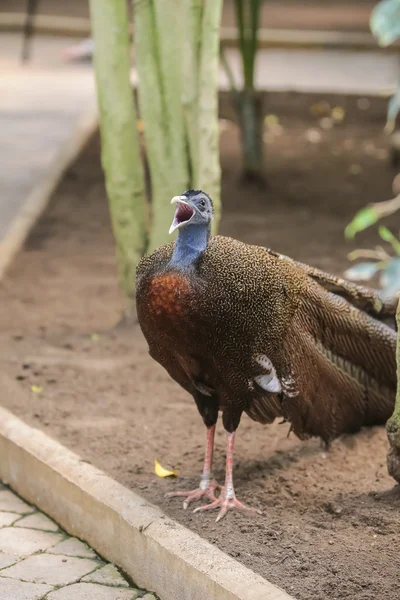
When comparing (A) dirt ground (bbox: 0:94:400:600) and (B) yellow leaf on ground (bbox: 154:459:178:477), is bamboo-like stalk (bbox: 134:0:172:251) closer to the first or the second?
(A) dirt ground (bbox: 0:94:400:600)

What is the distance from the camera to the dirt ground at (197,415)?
3.88 metres

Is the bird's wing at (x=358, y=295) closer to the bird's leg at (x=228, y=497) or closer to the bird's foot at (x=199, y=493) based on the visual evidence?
the bird's leg at (x=228, y=497)

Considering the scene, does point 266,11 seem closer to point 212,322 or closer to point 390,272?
point 212,322

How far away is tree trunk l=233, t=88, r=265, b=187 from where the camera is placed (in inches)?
384

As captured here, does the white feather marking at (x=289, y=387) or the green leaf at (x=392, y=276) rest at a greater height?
the green leaf at (x=392, y=276)

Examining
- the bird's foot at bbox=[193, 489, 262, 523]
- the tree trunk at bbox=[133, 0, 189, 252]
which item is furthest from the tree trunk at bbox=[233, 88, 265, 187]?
the bird's foot at bbox=[193, 489, 262, 523]

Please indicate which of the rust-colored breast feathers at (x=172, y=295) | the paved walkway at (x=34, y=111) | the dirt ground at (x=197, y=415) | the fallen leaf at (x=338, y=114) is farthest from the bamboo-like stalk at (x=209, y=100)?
the fallen leaf at (x=338, y=114)

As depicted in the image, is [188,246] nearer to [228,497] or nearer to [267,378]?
[267,378]

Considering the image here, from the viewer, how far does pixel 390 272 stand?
71.1 inches

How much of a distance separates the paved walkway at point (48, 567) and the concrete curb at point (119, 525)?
5 cm

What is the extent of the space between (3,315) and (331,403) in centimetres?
294

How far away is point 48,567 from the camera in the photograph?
4.13m

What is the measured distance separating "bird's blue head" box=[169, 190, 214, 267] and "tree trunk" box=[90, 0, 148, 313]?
2498mm

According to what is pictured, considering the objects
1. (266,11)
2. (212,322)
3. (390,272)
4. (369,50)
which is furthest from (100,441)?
(266,11)
